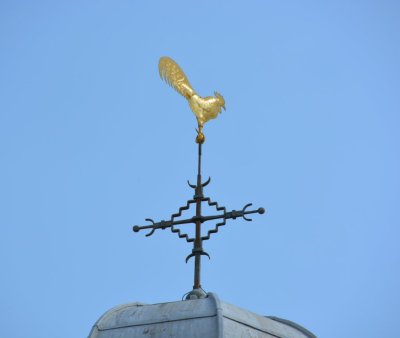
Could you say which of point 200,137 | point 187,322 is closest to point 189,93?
point 200,137

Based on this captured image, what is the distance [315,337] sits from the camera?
67.8 ft

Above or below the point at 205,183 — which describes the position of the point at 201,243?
below

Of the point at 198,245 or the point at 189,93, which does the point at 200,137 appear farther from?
the point at 198,245

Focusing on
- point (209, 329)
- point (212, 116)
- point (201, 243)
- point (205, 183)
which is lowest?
point (209, 329)

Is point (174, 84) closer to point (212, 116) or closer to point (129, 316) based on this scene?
point (212, 116)

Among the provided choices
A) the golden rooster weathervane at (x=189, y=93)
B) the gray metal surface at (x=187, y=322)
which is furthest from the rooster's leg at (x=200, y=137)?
the gray metal surface at (x=187, y=322)

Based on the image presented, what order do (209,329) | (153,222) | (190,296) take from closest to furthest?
1. (209,329)
2. (190,296)
3. (153,222)

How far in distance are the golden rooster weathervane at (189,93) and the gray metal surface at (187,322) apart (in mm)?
4199

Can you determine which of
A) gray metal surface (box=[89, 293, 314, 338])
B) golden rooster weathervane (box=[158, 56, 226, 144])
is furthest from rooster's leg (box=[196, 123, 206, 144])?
gray metal surface (box=[89, 293, 314, 338])

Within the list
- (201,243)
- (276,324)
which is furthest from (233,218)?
(276,324)

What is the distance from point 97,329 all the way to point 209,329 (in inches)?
89.3

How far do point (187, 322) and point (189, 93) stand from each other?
17.5 ft

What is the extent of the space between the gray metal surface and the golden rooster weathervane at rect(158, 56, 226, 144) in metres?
4.20

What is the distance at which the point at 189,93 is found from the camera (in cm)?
2242
